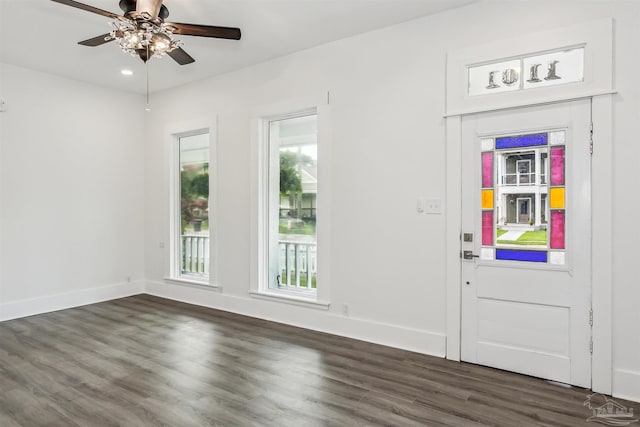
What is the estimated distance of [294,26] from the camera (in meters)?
3.73

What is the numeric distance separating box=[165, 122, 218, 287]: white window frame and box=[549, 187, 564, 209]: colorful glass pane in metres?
3.79

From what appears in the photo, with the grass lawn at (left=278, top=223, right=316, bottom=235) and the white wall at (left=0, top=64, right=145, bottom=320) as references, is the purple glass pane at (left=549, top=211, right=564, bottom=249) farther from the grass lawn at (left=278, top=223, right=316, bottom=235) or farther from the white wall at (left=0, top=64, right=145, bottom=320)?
the white wall at (left=0, top=64, right=145, bottom=320)

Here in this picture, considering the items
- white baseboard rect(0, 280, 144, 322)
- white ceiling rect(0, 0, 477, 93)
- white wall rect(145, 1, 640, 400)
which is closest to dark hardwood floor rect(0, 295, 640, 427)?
white wall rect(145, 1, 640, 400)

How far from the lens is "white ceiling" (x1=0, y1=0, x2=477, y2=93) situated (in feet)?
10.9

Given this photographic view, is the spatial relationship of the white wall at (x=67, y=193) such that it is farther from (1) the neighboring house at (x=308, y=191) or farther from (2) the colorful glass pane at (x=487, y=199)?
(2) the colorful glass pane at (x=487, y=199)

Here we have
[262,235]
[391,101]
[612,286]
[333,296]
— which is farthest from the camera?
[262,235]

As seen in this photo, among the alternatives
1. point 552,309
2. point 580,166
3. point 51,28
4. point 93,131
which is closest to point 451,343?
point 552,309

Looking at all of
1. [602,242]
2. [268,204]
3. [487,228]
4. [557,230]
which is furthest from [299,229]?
[602,242]

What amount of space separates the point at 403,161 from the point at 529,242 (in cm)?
127

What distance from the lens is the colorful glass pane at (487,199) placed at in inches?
126

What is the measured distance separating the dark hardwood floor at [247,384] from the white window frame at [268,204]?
455mm

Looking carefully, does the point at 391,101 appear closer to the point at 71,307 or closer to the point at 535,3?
the point at 535,3

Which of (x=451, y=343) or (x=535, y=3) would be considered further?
(x=451, y=343)

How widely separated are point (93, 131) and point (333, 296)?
412 centimetres
